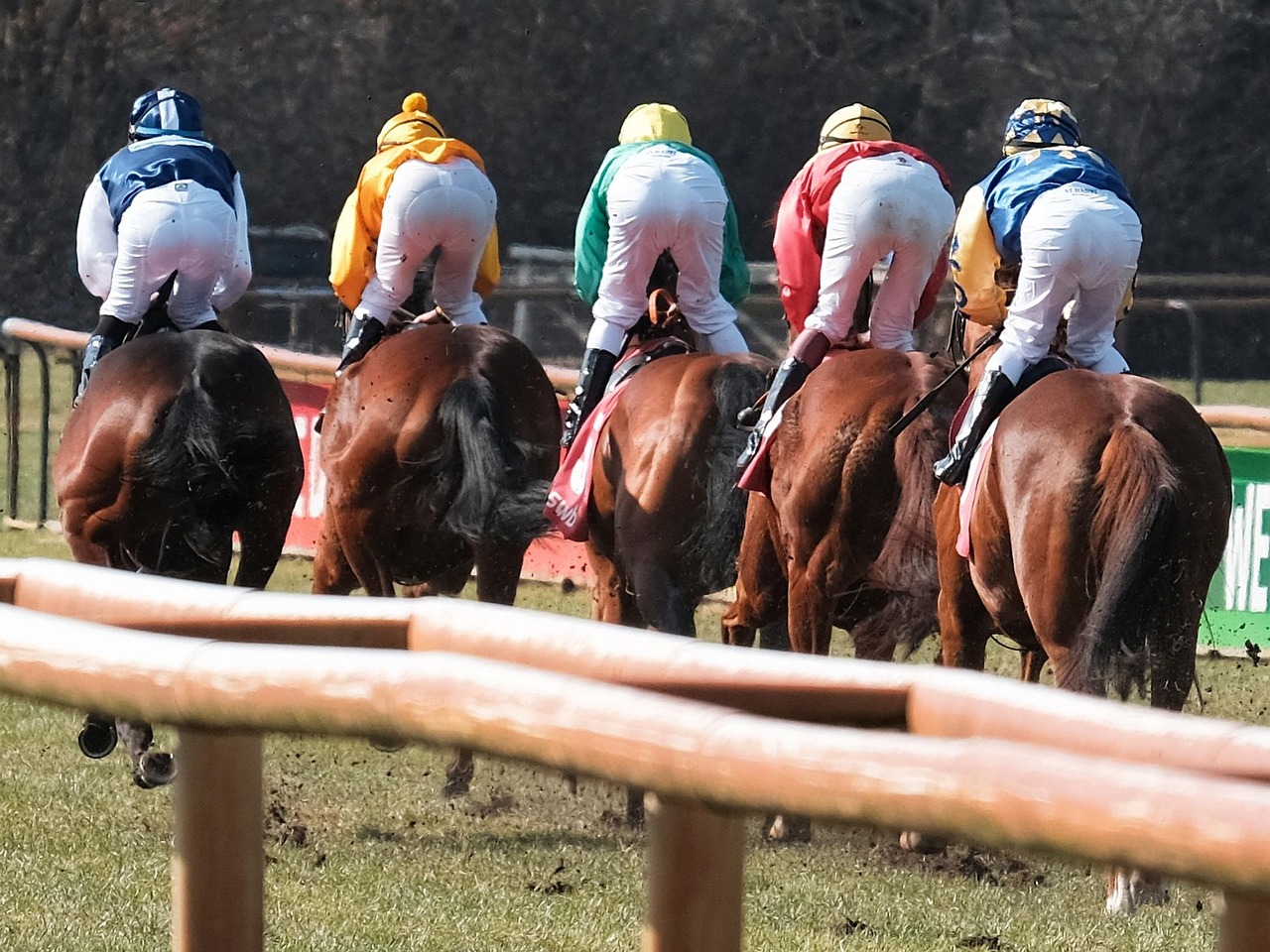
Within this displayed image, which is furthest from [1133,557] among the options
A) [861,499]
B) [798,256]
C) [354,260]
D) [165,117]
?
[165,117]

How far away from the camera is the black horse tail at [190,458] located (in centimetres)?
630

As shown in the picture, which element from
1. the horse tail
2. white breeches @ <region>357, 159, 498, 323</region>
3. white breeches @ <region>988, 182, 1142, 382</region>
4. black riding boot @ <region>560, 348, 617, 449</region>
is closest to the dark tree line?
white breeches @ <region>357, 159, 498, 323</region>

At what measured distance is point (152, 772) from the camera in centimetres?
596

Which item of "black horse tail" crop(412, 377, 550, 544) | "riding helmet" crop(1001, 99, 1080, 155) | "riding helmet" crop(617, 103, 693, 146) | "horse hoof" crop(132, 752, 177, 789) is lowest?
"horse hoof" crop(132, 752, 177, 789)

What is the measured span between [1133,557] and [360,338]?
3.14 meters

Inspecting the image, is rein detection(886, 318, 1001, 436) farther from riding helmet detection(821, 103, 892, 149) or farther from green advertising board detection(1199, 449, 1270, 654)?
green advertising board detection(1199, 449, 1270, 654)

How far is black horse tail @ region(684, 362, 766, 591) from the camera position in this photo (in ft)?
20.1

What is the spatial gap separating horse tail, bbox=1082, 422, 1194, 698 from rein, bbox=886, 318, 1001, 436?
905mm

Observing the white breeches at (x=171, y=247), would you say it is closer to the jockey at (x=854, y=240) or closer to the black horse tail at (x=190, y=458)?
the black horse tail at (x=190, y=458)

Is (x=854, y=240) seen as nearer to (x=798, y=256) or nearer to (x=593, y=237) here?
(x=798, y=256)

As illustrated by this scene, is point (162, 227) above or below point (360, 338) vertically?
above

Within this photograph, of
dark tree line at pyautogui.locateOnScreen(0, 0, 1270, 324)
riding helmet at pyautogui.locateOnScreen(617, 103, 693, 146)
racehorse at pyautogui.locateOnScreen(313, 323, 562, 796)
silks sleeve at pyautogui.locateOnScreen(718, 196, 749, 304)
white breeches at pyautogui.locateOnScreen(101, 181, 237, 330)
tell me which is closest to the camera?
racehorse at pyautogui.locateOnScreen(313, 323, 562, 796)

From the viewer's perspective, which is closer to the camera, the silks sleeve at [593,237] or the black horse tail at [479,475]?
the black horse tail at [479,475]

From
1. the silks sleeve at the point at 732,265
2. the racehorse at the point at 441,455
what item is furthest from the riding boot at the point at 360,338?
the silks sleeve at the point at 732,265
